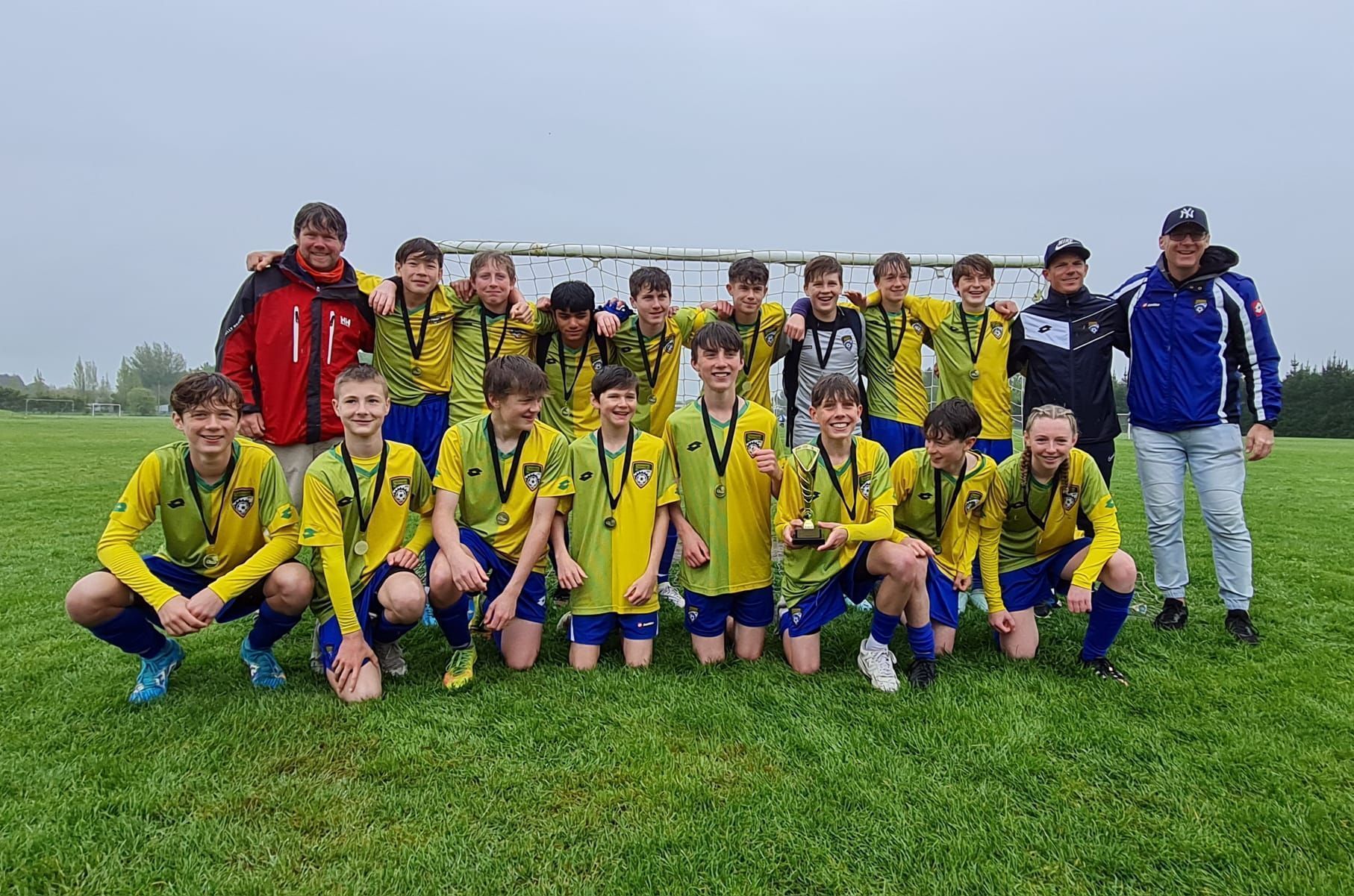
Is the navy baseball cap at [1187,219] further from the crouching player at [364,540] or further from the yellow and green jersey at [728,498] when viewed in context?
the crouching player at [364,540]

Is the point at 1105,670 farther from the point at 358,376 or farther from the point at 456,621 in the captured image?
the point at 358,376

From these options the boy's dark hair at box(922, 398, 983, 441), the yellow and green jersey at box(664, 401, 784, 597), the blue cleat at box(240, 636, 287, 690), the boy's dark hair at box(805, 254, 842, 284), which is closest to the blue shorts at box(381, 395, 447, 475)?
the blue cleat at box(240, 636, 287, 690)

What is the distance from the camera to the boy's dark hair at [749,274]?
464 centimetres

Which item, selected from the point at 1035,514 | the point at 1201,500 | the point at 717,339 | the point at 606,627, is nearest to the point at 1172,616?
the point at 1201,500

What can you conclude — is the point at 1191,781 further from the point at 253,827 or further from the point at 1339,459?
the point at 1339,459

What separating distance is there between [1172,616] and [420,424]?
4618 millimetres

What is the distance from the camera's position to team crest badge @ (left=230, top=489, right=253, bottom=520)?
3439mm

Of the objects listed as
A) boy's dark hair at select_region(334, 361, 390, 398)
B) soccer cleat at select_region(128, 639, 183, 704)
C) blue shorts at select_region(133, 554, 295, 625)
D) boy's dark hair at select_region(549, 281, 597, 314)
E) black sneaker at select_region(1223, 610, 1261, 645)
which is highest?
boy's dark hair at select_region(549, 281, 597, 314)

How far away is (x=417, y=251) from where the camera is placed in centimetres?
451

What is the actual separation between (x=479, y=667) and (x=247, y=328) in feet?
7.76

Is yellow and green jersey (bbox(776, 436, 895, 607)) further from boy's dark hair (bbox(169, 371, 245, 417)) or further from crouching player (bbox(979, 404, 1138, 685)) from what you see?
boy's dark hair (bbox(169, 371, 245, 417))

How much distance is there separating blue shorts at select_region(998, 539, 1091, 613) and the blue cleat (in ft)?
11.8

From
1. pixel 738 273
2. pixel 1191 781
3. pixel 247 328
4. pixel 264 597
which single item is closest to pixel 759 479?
pixel 738 273

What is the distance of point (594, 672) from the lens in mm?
3588
